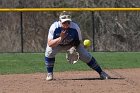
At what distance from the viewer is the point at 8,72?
12.4 m

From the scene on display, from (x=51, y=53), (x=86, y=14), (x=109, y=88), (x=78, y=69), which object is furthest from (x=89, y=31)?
(x=109, y=88)

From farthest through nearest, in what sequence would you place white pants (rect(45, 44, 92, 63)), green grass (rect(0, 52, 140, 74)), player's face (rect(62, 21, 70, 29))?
green grass (rect(0, 52, 140, 74))
white pants (rect(45, 44, 92, 63))
player's face (rect(62, 21, 70, 29))

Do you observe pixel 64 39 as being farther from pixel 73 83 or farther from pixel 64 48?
pixel 73 83

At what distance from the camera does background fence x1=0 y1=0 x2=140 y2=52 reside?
65.7ft

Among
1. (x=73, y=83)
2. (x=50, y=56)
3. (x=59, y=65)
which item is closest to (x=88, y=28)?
(x=59, y=65)

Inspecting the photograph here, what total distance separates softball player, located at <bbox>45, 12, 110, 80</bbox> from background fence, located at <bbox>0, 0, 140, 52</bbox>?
901 centimetres

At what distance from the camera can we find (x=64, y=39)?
34.3 feet

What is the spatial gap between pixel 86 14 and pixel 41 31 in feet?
5.81

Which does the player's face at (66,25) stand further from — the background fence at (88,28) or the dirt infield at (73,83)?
the background fence at (88,28)

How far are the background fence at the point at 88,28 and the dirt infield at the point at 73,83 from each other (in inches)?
304

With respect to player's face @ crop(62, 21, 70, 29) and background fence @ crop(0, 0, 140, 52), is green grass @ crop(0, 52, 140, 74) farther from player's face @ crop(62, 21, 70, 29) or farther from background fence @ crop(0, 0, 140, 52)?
background fence @ crop(0, 0, 140, 52)

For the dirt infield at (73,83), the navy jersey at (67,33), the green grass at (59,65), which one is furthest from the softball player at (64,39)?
the green grass at (59,65)

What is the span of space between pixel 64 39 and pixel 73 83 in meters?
0.89

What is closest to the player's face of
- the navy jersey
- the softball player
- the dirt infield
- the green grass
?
the softball player
